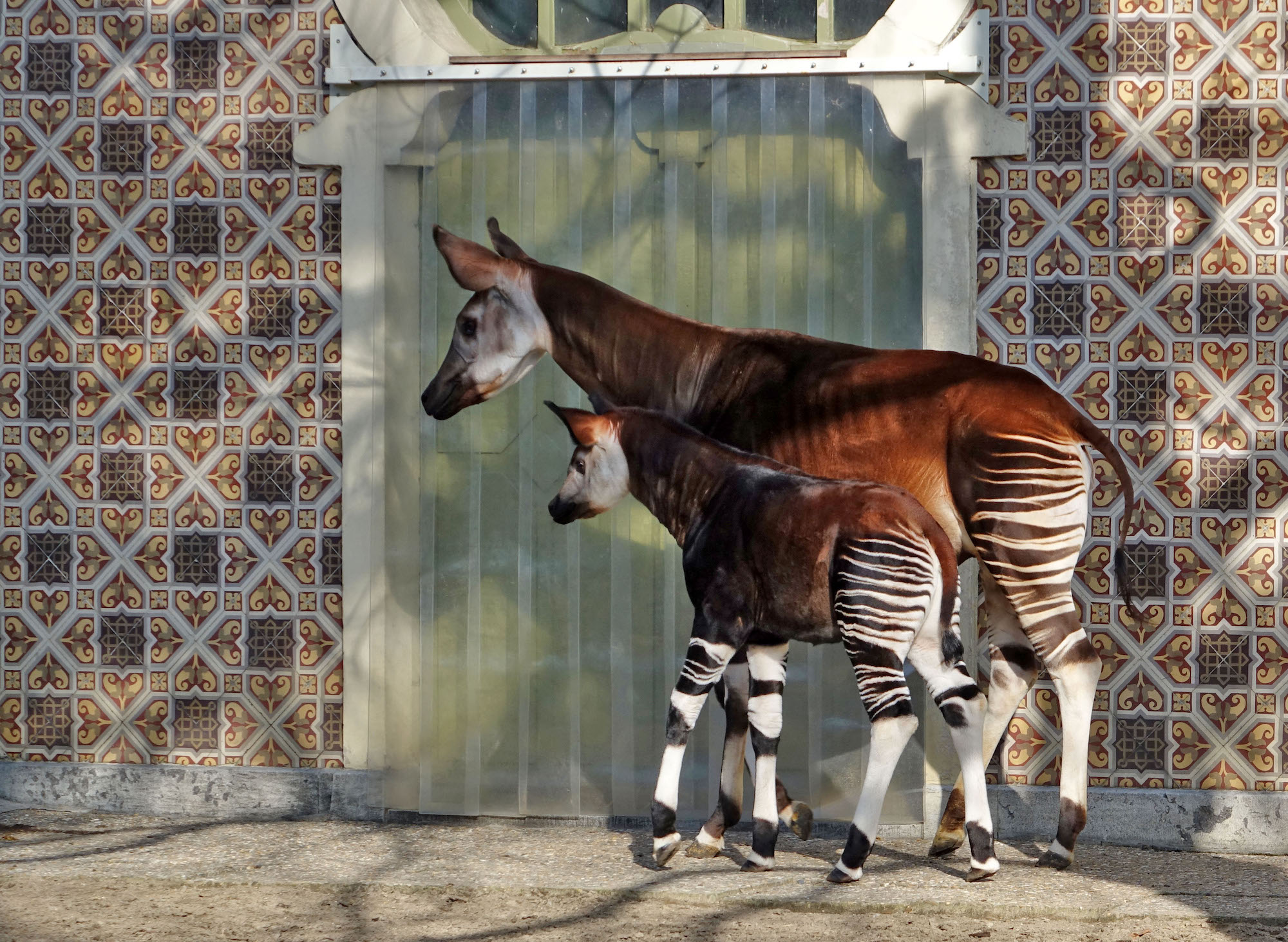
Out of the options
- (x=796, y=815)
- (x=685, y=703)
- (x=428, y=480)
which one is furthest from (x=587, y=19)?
(x=796, y=815)

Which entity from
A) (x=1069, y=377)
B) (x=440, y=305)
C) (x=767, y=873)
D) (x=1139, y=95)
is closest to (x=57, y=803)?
(x=440, y=305)

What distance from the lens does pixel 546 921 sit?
4953 mm

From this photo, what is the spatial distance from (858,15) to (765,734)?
310 cm

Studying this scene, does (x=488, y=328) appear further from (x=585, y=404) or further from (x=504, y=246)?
(x=585, y=404)

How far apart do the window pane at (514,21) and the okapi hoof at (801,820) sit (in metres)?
3.39

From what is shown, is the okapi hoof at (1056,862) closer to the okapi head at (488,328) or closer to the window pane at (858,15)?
the okapi head at (488,328)

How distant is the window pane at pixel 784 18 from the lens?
6.57m

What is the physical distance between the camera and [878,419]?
18.2ft

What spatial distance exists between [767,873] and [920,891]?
55cm

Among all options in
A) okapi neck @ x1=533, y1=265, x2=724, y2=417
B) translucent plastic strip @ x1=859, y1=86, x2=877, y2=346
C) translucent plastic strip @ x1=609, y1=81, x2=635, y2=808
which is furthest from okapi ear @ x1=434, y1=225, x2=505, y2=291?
translucent plastic strip @ x1=859, y1=86, x2=877, y2=346

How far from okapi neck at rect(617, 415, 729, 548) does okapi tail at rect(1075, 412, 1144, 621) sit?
4.21 ft

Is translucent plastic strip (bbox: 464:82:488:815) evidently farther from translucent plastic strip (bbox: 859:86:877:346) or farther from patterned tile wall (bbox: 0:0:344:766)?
translucent plastic strip (bbox: 859:86:877:346)

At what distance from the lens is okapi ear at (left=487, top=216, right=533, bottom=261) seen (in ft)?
19.5

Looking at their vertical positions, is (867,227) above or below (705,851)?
above
